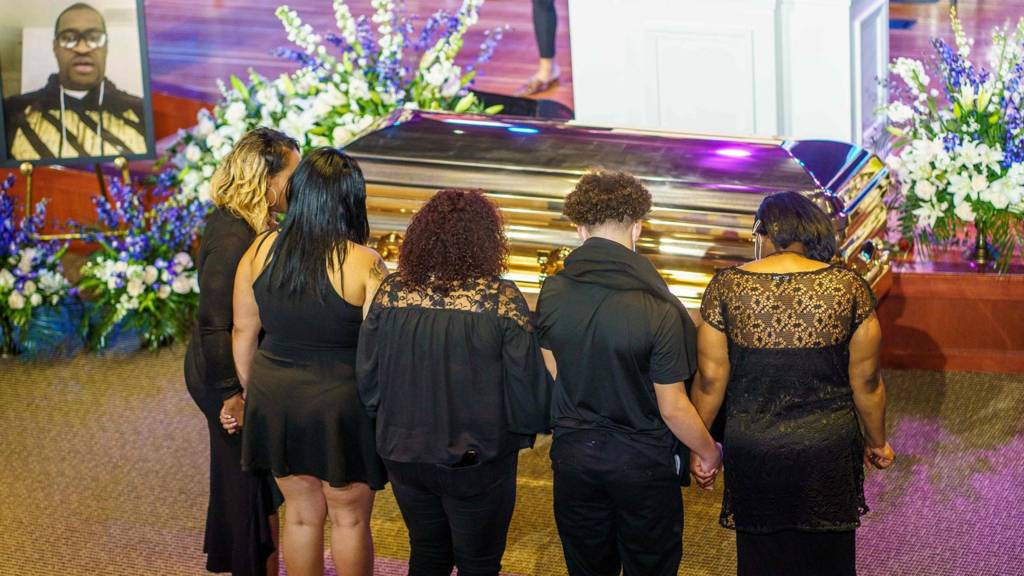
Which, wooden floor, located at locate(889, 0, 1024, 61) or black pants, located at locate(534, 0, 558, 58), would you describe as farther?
wooden floor, located at locate(889, 0, 1024, 61)

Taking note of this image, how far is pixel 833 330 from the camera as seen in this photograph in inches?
104

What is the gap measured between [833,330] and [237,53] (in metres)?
6.47

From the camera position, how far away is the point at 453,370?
272 centimetres

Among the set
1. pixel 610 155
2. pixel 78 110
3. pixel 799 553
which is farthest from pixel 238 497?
pixel 78 110

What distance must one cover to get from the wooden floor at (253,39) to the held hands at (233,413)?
4.43 m

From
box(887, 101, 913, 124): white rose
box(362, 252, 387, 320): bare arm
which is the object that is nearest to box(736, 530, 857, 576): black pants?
box(362, 252, 387, 320): bare arm

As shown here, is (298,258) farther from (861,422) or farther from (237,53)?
(237,53)

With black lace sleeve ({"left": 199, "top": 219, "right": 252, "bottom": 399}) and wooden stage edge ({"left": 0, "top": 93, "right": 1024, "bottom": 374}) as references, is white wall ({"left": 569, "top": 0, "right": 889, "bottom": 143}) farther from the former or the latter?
black lace sleeve ({"left": 199, "top": 219, "right": 252, "bottom": 399})

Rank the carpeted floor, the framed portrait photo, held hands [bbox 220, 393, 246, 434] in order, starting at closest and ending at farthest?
held hands [bbox 220, 393, 246, 434] → the carpeted floor → the framed portrait photo

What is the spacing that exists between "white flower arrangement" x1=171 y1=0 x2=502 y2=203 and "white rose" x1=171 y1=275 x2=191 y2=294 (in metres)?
0.33

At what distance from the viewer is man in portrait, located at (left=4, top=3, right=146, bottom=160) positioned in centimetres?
582

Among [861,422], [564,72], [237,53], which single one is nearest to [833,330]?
[861,422]

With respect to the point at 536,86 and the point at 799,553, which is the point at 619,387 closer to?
the point at 799,553

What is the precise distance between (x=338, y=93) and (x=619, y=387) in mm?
2519
